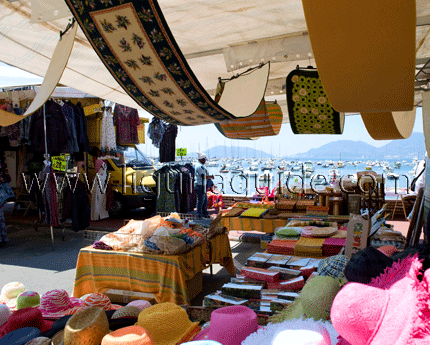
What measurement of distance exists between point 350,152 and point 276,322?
195m

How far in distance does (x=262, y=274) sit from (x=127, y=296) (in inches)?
69.9

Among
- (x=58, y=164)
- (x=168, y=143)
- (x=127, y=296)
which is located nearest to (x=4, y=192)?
(x=58, y=164)

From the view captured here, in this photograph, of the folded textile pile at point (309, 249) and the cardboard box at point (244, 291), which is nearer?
the cardboard box at point (244, 291)

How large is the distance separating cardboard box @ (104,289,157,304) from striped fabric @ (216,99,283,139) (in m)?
2.03

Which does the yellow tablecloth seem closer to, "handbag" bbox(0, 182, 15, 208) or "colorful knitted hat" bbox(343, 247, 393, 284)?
"handbag" bbox(0, 182, 15, 208)

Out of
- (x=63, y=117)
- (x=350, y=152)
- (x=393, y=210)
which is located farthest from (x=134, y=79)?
(x=350, y=152)

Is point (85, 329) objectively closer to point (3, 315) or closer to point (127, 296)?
point (3, 315)

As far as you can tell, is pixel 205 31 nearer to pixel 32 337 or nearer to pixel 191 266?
pixel 191 266

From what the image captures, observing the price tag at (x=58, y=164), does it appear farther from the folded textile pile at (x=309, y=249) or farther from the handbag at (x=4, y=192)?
the folded textile pile at (x=309, y=249)

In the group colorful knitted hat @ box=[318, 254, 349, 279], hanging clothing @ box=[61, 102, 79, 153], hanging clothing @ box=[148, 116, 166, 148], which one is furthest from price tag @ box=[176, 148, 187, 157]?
colorful knitted hat @ box=[318, 254, 349, 279]

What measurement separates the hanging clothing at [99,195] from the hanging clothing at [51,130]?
165 centimetres

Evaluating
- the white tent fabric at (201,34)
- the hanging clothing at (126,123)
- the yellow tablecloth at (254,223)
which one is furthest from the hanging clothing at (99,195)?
the white tent fabric at (201,34)

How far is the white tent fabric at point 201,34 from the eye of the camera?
2.48m

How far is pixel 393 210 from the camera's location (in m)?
8.20
